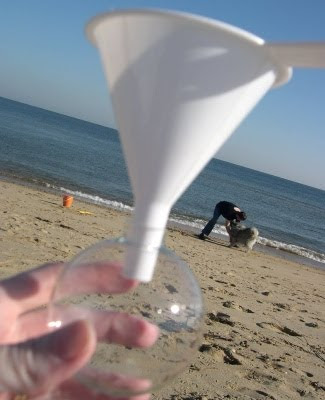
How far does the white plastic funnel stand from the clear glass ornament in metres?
0.12

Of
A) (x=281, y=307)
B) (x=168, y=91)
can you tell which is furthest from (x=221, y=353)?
(x=168, y=91)

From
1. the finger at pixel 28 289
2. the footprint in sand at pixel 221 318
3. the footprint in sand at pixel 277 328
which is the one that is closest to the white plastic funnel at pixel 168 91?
the finger at pixel 28 289

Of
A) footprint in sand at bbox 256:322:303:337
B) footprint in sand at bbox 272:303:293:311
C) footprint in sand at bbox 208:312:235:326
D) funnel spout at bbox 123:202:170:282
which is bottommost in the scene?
footprint in sand at bbox 208:312:235:326

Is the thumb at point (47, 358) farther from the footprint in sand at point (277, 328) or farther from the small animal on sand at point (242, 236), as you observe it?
the small animal on sand at point (242, 236)

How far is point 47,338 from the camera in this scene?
130 centimetres

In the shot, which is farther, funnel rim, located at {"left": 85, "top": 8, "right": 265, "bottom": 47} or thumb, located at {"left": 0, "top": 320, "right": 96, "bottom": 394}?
thumb, located at {"left": 0, "top": 320, "right": 96, "bottom": 394}

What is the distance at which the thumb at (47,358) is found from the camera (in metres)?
1.26

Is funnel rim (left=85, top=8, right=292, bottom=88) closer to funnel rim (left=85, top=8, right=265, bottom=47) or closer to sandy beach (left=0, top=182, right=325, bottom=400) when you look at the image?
funnel rim (left=85, top=8, right=265, bottom=47)

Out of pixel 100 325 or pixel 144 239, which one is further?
pixel 100 325

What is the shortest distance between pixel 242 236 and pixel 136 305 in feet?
40.3

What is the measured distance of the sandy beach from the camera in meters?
4.34

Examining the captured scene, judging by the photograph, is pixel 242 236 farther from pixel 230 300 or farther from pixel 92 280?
pixel 92 280

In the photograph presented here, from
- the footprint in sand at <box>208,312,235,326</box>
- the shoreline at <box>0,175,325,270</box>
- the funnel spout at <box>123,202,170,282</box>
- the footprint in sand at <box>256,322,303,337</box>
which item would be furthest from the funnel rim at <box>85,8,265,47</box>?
the shoreline at <box>0,175,325,270</box>

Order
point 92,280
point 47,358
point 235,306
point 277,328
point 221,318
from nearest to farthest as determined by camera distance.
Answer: point 47,358, point 92,280, point 221,318, point 277,328, point 235,306
